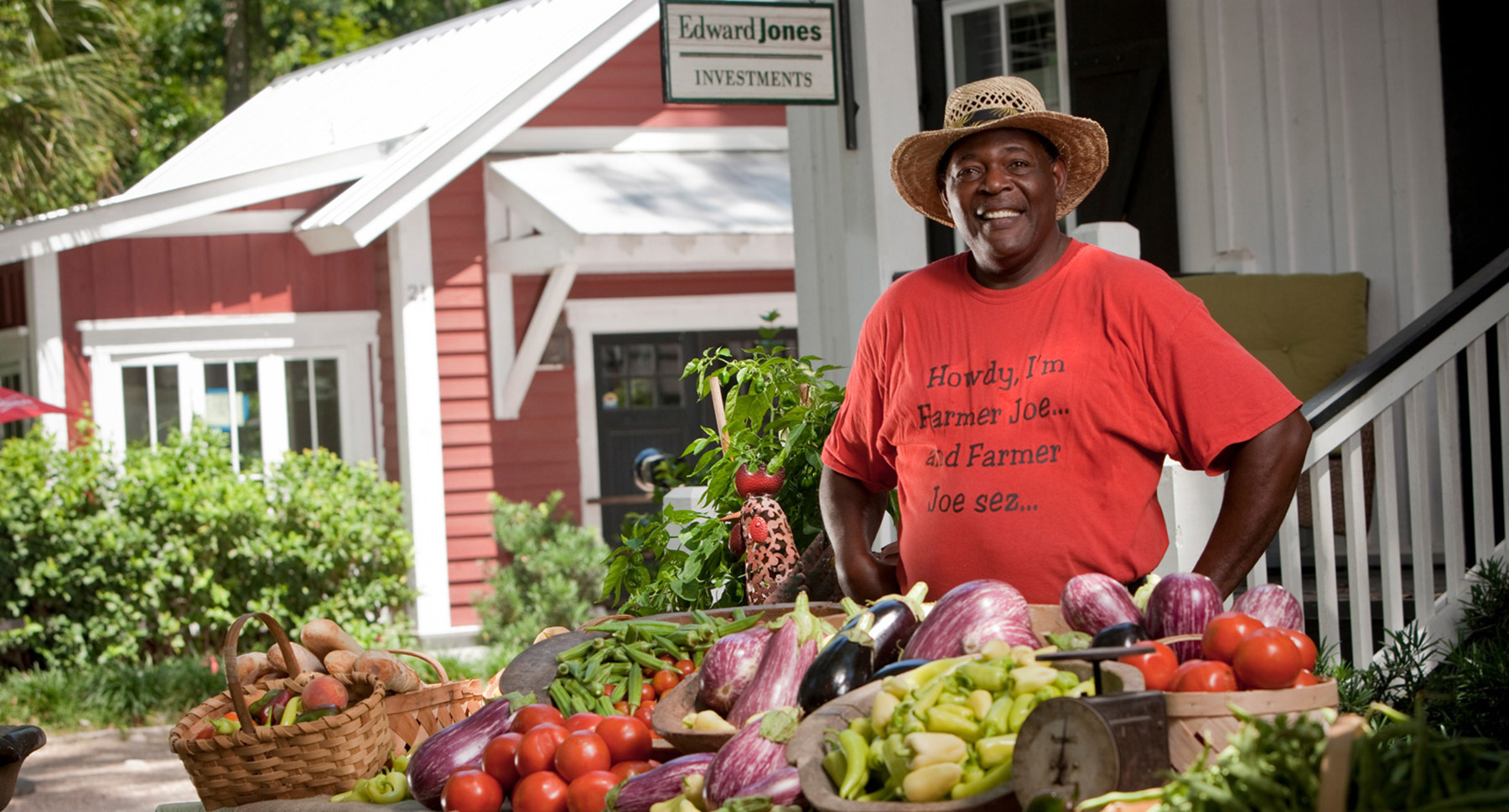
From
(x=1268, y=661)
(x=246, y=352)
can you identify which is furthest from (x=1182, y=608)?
(x=246, y=352)

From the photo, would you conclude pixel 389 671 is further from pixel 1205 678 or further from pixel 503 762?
pixel 1205 678

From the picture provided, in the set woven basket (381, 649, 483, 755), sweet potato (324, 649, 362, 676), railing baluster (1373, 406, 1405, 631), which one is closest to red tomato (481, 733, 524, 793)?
woven basket (381, 649, 483, 755)

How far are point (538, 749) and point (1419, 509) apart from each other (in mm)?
3210

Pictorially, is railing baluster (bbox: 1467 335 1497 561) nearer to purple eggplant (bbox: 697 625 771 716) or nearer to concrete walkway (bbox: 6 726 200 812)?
purple eggplant (bbox: 697 625 771 716)

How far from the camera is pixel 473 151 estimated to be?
9664 millimetres

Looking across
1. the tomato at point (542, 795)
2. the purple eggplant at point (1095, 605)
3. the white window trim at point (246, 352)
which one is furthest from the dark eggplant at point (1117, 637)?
the white window trim at point (246, 352)

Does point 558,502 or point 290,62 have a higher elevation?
point 290,62

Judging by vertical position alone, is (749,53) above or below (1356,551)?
above

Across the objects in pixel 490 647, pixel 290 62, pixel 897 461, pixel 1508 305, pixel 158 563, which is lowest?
pixel 490 647

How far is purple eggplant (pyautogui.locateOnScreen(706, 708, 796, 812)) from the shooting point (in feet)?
6.47

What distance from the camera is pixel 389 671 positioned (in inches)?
118

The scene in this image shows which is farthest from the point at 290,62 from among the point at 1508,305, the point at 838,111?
the point at 1508,305

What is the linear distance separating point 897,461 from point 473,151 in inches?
290

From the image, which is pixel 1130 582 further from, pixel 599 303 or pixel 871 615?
pixel 599 303
